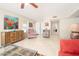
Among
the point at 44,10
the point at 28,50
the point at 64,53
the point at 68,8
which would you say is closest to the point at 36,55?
the point at 28,50

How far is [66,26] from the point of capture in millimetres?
2664

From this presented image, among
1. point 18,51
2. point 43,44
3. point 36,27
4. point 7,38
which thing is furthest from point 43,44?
point 7,38

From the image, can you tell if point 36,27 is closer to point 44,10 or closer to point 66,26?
point 44,10

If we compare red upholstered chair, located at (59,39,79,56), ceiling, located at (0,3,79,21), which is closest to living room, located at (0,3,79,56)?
ceiling, located at (0,3,79,21)

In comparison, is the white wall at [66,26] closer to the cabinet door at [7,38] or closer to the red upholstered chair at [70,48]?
the red upholstered chair at [70,48]

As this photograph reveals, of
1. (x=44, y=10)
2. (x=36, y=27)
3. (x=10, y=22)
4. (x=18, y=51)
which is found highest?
(x=44, y=10)

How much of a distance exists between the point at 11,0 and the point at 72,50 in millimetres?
1656

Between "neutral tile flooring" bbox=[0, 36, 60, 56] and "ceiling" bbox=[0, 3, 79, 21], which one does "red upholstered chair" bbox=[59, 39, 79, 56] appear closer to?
"neutral tile flooring" bbox=[0, 36, 60, 56]

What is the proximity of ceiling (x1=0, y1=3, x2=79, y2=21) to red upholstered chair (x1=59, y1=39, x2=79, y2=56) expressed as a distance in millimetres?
599

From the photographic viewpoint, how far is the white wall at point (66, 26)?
259 centimetres

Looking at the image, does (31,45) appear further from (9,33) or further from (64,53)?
(64,53)

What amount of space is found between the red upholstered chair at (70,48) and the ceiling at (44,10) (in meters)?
0.60

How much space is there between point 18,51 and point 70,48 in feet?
3.81

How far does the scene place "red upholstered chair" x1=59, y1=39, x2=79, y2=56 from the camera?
8.10ft
